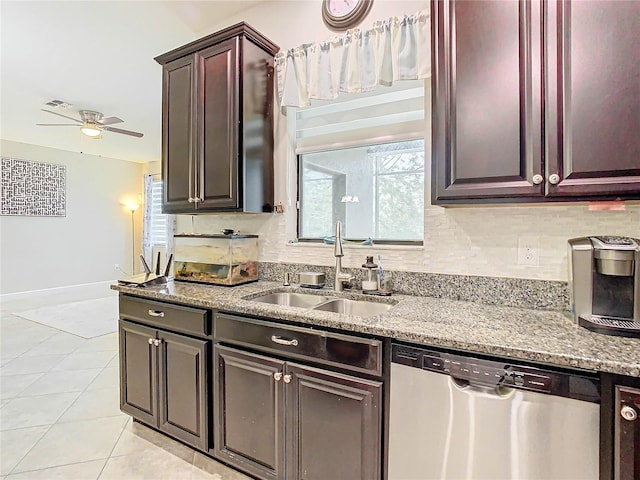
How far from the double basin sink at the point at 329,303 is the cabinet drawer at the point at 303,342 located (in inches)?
11.2

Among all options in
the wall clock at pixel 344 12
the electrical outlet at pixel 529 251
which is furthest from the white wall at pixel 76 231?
the electrical outlet at pixel 529 251

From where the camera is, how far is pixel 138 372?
2.12 metres

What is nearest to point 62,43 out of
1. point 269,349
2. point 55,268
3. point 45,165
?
point 269,349

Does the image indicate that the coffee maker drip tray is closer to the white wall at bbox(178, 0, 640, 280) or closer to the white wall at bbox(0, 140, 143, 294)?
the white wall at bbox(178, 0, 640, 280)

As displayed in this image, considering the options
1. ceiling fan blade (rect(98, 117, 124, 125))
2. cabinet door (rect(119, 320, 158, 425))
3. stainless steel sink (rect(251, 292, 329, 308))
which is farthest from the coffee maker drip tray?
ceiling fan blade (rect(98, 117, 124, 125))

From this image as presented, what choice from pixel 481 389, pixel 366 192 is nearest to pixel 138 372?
pixel 366 192

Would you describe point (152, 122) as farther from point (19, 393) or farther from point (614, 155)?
point (614, 155)

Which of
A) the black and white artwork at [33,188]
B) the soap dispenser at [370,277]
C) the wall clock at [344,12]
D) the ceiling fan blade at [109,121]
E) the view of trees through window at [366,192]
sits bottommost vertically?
the soap dispenser at [370,277]

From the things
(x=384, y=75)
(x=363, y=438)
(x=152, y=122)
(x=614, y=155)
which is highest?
(x=152, y=122)

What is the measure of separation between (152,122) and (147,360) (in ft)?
14.3

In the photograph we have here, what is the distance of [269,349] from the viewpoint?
1589 mm

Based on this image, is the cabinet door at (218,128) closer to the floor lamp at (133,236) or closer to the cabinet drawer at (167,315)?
the cabinet drawer at (167,315)

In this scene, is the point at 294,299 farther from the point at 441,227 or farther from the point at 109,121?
the point at 109,121

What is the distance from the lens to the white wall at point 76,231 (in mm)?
6141
